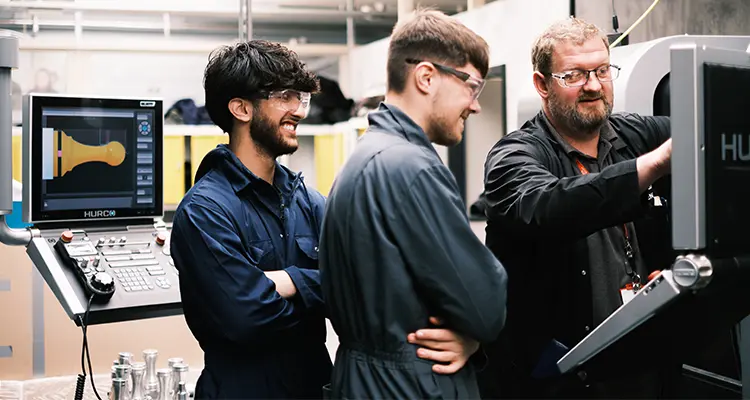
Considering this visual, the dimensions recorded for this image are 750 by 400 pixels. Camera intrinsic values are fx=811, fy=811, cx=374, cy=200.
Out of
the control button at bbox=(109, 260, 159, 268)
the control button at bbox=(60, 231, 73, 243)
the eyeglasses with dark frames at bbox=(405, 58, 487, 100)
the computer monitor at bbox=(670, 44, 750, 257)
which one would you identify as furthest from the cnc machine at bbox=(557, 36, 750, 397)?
the control button at bbox=(60, 231, 73, 243)

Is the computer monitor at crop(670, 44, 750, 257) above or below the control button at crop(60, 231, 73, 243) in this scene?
above

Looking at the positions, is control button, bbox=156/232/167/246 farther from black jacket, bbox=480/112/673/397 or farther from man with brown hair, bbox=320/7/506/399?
man with brown hair, bbox=320/7/506/399

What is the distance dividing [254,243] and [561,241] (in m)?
0.76

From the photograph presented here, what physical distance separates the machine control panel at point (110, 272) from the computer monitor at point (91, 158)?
91mm

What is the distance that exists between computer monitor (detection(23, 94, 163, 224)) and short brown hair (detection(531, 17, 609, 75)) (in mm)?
1355

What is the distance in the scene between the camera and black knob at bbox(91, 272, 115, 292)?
2463 mm

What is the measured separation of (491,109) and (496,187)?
3.75 m

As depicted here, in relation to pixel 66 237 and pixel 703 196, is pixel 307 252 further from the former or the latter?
pixel 703 196

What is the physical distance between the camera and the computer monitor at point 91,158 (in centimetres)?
264

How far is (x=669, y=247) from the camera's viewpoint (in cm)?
222

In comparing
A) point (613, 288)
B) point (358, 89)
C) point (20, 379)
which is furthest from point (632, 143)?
point (358, 89)

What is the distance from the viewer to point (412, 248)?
1.51 meters

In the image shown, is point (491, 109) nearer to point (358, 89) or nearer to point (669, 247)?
point (358, 89)

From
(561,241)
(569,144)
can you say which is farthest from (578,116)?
(561,241)
